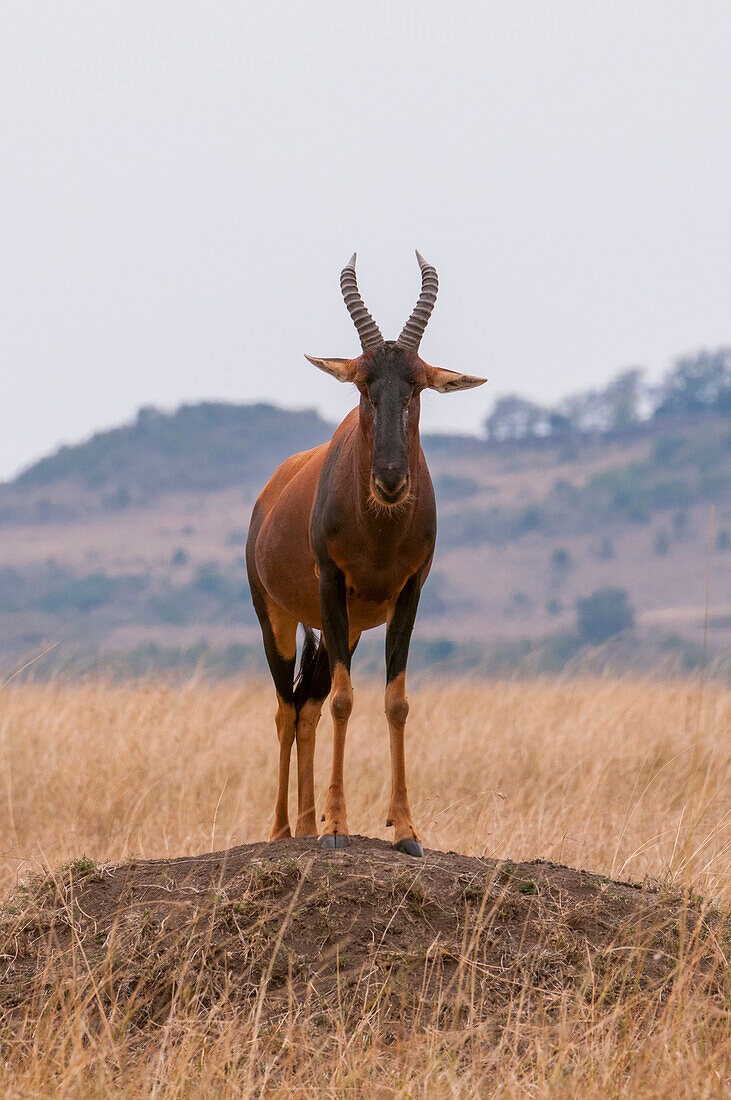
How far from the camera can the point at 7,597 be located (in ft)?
346

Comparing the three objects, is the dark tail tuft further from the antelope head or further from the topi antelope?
the antelope head

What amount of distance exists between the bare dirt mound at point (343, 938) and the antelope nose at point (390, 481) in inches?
69.8

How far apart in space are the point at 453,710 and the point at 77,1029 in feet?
32.5

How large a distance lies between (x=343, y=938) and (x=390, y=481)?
2066 millimetres

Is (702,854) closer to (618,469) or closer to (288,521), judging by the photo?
(288,521)

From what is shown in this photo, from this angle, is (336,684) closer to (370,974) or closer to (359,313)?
(370,974)

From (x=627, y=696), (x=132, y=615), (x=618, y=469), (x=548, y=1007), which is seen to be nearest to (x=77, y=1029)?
(x=548, y=1007)

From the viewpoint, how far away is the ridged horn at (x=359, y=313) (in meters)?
6.20

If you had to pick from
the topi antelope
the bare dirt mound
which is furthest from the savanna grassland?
the topi antelope

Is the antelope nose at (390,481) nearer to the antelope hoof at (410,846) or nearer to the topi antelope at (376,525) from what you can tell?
the topi antelope at (376,525)

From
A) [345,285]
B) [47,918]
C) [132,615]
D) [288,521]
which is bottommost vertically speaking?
[132,615]

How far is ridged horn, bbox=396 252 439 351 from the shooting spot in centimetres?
616

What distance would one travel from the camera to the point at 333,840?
6129 mm

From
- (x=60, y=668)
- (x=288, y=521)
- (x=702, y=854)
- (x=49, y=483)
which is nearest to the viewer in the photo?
(x=288, y=521)
